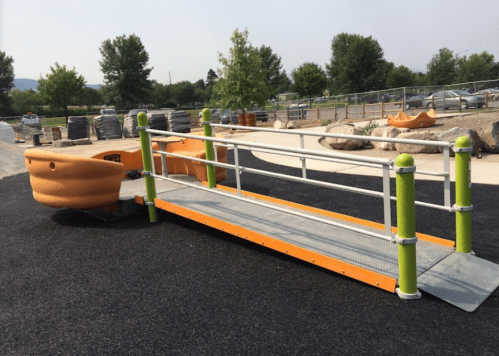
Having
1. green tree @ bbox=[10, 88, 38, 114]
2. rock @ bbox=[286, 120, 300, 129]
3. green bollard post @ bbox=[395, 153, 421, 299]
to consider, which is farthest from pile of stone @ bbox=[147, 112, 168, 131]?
green tree @ bbox=[10, 88, 38, 114]

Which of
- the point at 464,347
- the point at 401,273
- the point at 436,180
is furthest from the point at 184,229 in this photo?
the point at 436,180

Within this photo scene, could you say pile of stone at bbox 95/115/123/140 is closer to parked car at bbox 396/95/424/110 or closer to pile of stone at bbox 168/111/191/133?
pile of stone at bbox 168/111/191/133

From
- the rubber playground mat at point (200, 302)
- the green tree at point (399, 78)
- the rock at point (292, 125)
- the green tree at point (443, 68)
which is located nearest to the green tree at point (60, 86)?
the rock at point (292, 125)

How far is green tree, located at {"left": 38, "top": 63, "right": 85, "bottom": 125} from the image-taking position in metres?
47.1

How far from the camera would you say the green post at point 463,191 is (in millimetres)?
3770

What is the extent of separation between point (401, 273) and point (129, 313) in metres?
2.18

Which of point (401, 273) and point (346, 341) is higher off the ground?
point (401, 273)

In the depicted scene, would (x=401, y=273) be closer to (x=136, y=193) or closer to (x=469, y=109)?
(x=136, y=193)

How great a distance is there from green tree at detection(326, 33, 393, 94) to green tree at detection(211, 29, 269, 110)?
180 ft

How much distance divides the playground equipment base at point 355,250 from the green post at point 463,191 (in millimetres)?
146

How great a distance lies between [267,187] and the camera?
8.28 metres

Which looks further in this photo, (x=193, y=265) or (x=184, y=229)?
(x=184, y=229)

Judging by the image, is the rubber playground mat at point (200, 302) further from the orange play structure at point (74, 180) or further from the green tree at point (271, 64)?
the green tree at point (271, 64)

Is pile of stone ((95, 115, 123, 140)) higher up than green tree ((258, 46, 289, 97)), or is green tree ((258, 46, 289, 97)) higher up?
green tree ((258, 46, 289, 97))
